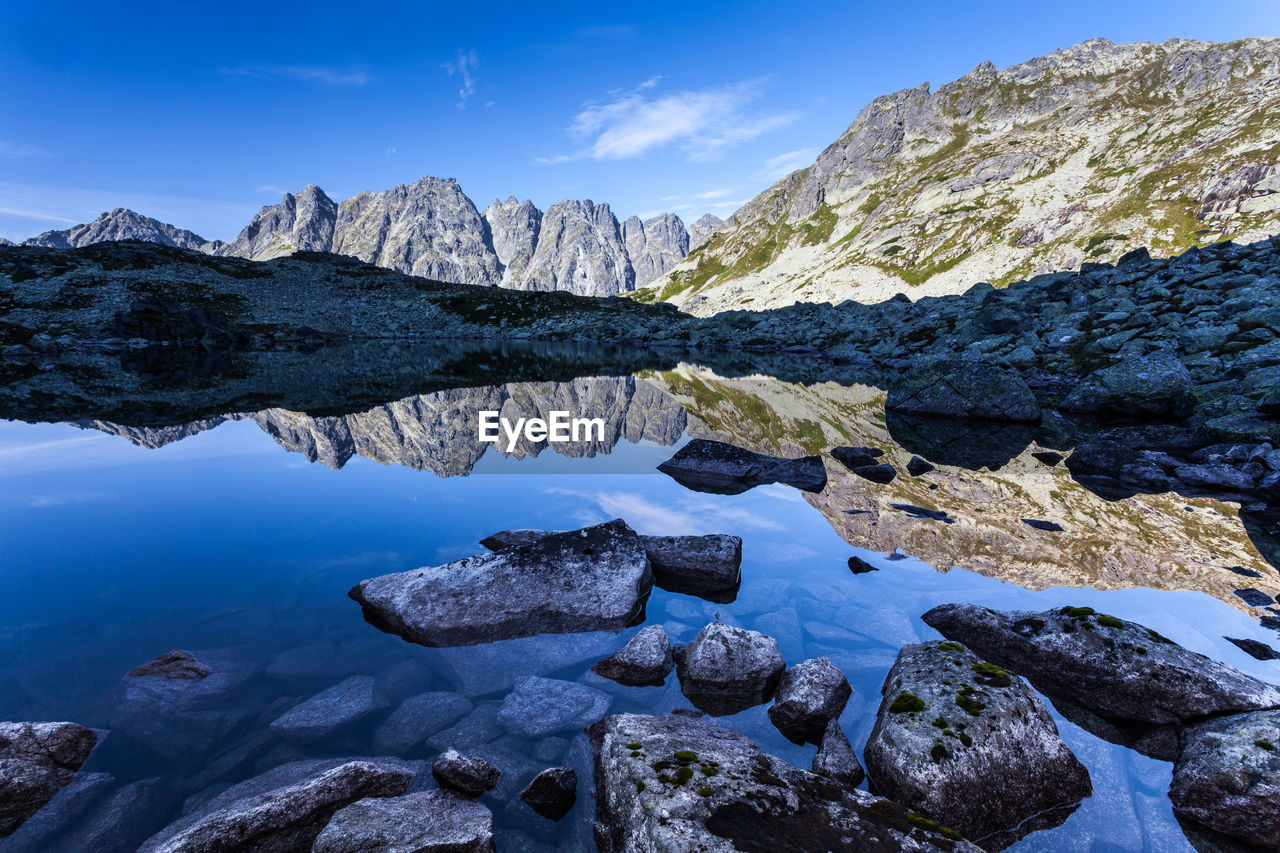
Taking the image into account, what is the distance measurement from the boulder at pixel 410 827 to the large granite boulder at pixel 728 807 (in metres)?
1.18

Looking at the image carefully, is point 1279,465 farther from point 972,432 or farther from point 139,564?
point 139,564

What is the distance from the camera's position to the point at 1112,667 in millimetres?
6500

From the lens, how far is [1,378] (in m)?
38.8

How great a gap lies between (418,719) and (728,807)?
4.19 m

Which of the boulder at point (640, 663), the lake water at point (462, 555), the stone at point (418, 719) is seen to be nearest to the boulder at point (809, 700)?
the lake water at point (462, 555)

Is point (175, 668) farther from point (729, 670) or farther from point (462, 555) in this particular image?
point (729, 670)

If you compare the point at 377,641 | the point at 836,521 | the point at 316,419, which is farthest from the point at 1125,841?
the point at 316,419

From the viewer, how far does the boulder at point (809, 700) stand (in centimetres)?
628

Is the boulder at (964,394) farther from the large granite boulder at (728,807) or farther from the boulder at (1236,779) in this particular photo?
the large granite boulder at (728,807)

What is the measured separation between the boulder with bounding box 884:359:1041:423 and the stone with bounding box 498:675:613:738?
80.6 feet

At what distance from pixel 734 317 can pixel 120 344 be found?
88023 millimetres

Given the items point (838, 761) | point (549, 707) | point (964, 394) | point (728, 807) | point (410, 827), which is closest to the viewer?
point (728, 807)

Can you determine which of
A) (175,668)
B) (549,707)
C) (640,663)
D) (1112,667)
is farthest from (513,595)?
(1112,667)

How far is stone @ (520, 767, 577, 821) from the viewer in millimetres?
5223
